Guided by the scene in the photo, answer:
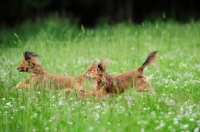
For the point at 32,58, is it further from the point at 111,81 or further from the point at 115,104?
the point at 115,104

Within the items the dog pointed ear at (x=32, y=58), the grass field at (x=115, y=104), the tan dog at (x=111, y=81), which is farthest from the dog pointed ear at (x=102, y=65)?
the dog pointed ear at (x=32, y=58)

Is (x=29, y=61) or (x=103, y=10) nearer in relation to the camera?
(x=29, y=61)

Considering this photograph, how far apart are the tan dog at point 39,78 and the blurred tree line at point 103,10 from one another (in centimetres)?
1606

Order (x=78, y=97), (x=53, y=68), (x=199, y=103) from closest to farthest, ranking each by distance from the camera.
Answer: (x=199, y=103), (x=78, y=97), (x=53, y=68)

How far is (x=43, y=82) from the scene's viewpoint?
916 cm

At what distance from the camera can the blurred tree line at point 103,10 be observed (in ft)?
86.2

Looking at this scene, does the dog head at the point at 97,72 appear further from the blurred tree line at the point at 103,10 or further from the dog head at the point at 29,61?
the blurred tree line at the point at 103,10

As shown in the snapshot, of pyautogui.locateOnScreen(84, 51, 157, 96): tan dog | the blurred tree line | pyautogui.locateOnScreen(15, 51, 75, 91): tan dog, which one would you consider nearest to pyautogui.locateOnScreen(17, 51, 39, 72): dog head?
pyautogui.locateOnScreen(15, 51, 75, 91): tan dog

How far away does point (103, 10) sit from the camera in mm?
27547

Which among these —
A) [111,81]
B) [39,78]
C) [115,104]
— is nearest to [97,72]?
[111,81]

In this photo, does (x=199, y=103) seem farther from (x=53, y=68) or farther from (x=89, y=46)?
(x=89, y=46)

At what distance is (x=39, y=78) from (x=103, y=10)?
18.4 meters

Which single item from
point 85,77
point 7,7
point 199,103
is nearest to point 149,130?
point 199,103

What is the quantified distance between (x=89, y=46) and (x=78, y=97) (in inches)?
233
